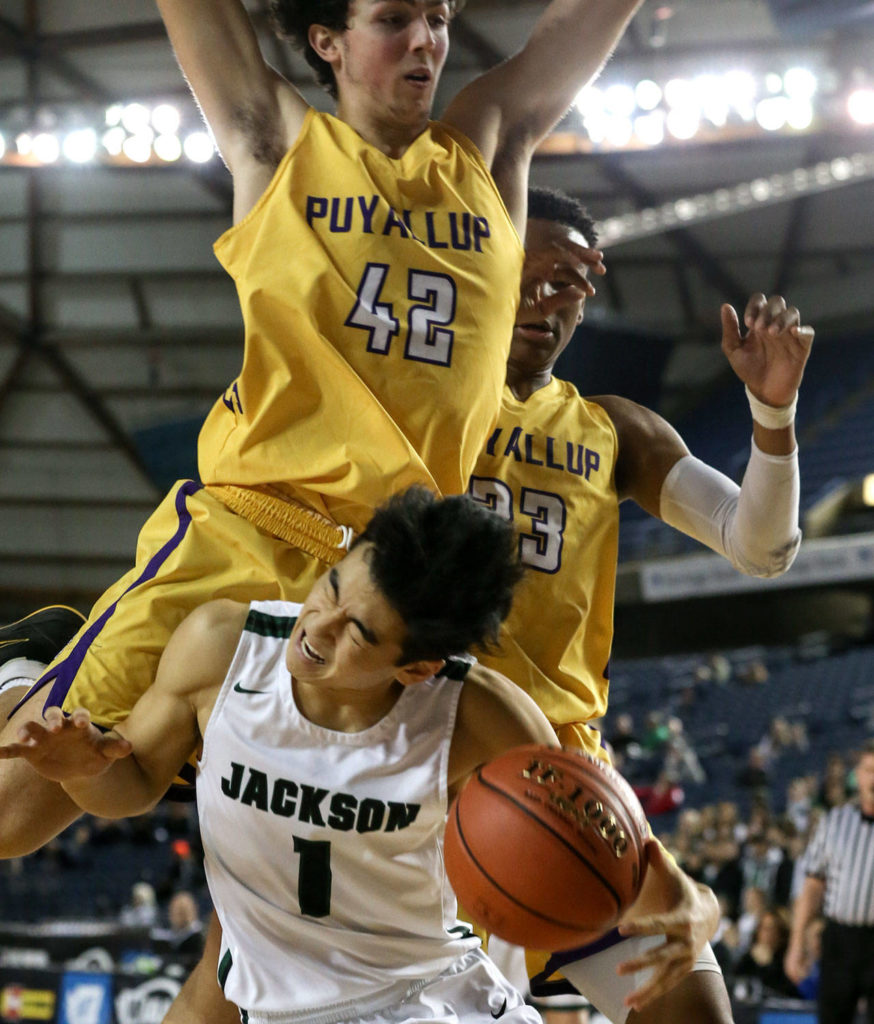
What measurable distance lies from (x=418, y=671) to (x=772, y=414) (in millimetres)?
1150

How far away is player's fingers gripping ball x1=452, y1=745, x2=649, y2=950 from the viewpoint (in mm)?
2334

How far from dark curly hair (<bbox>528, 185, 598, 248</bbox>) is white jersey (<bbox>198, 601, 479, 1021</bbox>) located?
1.63 m

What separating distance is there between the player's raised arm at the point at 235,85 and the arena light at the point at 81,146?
46.2ft

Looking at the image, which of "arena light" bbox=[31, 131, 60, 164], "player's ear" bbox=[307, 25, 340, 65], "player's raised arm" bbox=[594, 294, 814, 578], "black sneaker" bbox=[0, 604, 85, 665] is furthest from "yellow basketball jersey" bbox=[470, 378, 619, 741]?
"arena light" bbox=[31, 131, 60, 164]

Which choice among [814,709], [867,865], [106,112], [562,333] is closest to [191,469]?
[106,112]

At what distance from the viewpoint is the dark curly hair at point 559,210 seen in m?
3.74

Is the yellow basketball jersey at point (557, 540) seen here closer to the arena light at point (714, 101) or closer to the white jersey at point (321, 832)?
the white jersey at point (321, 832)

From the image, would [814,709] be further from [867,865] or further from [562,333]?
[562,333]

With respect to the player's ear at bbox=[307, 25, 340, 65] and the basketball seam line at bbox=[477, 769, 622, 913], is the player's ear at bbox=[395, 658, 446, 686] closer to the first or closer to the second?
the basketball seam line at bbox=[477, 769, 622, 913]

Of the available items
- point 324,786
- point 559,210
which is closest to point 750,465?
point 559,210

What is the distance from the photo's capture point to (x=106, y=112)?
16.2 metres

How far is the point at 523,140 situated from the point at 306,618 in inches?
54.7

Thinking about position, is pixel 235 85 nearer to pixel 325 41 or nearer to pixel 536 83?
pixel 325 41

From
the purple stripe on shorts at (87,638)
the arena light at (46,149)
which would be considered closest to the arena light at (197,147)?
the arena light at (46,149)
